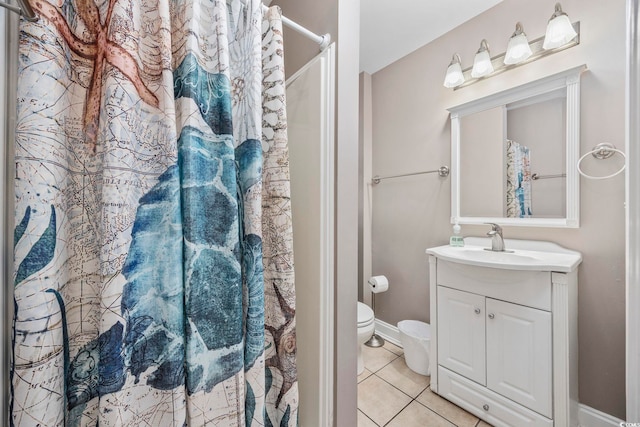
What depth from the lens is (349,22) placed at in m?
0.88

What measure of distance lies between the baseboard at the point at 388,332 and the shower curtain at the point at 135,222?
178 cm

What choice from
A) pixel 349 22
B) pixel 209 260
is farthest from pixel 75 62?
pixel 349 22

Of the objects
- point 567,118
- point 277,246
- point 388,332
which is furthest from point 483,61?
point 388,332

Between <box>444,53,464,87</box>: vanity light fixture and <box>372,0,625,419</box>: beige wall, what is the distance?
0.29ft

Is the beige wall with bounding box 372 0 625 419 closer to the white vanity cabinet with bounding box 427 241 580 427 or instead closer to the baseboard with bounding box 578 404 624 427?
the baseboard with bounding box 578 404 624 427

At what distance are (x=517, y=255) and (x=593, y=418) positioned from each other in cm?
87

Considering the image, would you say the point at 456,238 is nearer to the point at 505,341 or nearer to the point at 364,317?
the point at 505,341

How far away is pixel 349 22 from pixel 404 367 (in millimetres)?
2118

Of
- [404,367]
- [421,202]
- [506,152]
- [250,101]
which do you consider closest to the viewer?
[250,101]

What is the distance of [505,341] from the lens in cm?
124

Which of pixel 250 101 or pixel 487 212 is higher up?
pixel 250 101

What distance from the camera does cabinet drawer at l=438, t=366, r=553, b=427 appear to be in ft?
3.85

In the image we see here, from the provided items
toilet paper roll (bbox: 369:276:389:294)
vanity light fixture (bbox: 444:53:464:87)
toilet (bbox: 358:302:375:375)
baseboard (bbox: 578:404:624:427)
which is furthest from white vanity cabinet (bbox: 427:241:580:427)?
vanity light fixture (bbox: 444:53:464:87)

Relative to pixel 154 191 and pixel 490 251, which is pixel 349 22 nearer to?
pixel 154 191
